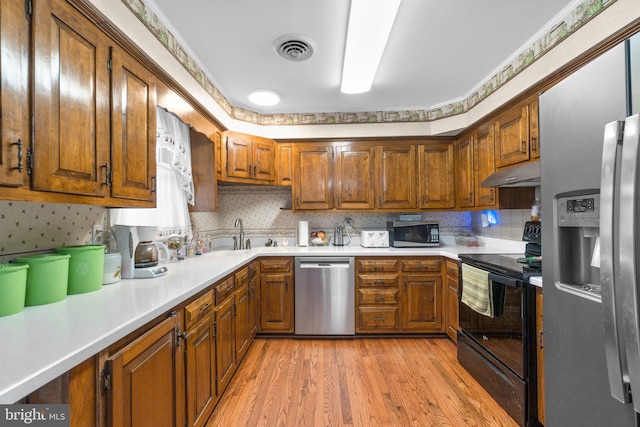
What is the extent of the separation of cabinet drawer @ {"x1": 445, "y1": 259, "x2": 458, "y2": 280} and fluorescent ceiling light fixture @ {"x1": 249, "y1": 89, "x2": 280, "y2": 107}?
240 centimetres

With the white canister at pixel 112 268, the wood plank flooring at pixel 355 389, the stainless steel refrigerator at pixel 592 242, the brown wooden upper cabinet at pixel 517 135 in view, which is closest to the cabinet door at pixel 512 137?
the brown wooden upper cabinet at pixel 517 135

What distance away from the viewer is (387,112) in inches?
134

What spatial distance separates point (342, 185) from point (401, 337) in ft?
5.79

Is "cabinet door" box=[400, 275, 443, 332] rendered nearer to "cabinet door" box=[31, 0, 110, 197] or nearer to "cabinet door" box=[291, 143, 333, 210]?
"cabinet door" box=[291, 143, 333, 210]

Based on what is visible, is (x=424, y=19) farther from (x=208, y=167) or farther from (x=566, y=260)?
(x=208, y=167)

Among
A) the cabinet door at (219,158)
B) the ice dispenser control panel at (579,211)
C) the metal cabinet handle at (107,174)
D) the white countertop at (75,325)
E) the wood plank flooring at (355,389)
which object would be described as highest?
the cabinet door at (219,158)

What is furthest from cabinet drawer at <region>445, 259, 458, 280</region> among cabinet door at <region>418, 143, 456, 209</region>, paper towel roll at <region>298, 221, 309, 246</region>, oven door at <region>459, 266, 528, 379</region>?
paper towel roll at <region>298, 221, 309, 246</region>

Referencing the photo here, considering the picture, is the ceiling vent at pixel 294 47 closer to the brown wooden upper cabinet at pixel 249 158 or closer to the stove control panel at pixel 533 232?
the brown wooden upper cabinet at pixel 249 158

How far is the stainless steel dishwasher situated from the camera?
3018 mm

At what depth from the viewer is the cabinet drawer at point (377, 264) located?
3045 mm

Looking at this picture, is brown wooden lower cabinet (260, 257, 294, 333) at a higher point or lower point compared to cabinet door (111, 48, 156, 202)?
lower

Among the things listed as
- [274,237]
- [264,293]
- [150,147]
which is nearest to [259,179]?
[274,237]

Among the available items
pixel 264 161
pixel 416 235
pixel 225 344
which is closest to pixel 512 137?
pixel 416 235

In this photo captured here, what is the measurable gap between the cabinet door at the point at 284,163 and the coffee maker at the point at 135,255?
1.81 metres
